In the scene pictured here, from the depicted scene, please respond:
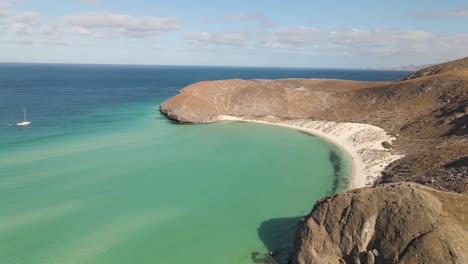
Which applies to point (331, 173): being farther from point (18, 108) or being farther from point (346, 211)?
point (18, 108)

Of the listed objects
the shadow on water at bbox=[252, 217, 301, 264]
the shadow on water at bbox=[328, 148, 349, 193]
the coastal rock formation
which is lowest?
the shadow on water at bbox=[252, 217, 301, 264]

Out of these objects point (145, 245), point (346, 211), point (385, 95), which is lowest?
point (145, 245)

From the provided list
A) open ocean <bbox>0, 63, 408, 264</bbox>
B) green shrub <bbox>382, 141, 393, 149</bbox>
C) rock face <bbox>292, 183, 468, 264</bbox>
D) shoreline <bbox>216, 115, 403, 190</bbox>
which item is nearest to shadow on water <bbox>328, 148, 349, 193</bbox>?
open ocean <bbox>0, 63, 408, 264</bbox>

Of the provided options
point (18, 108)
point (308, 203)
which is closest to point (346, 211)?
point (308, 203)

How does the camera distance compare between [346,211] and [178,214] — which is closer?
[346,211]

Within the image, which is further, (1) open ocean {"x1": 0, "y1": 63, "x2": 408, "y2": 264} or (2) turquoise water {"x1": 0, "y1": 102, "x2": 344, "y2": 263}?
(1) open ocean {"x1": 0, "y1": 63, "x2": 408, "y2": 264}

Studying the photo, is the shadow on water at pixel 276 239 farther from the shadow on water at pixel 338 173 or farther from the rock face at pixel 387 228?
the shadow on water at pixel 338 173

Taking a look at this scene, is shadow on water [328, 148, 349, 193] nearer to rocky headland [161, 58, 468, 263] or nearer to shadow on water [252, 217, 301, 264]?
rocky headland [161, 58, 468, 263]
